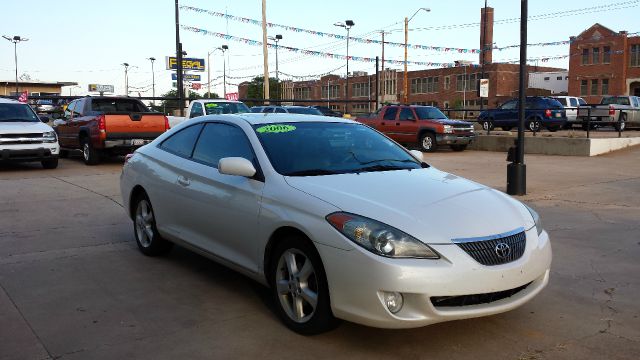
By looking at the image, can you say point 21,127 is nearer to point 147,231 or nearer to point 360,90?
point 147,231

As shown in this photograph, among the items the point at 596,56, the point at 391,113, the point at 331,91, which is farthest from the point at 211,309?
the point at 331,91

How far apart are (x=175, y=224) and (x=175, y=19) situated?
20.9 meters

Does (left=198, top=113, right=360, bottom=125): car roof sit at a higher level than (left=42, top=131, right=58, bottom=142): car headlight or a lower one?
higher

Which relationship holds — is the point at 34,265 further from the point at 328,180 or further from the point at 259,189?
the point at 328,180

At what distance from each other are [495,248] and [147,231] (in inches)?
147

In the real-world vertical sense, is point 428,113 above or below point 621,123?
above

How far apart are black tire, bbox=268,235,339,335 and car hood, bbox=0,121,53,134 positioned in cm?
1134

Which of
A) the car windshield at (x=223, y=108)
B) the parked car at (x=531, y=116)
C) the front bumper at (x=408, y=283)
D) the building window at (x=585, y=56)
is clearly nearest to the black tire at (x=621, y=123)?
the parked car at (x=531, y=116)

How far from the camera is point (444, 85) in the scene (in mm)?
78875

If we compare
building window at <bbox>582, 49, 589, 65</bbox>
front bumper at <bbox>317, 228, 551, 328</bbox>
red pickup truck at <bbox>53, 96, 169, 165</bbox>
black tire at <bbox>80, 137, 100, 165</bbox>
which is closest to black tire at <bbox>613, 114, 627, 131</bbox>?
red pickup truck at <bbox>53, 96, 169, 165</bbox>

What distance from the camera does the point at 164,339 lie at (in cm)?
406

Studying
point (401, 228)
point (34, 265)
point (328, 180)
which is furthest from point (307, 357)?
point (34, 265)

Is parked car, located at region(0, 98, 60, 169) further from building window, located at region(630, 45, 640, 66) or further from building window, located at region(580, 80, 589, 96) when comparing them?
building window, located at region(580, 80, 589, 96)

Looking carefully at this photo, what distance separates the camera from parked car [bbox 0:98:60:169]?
13.5 metres
